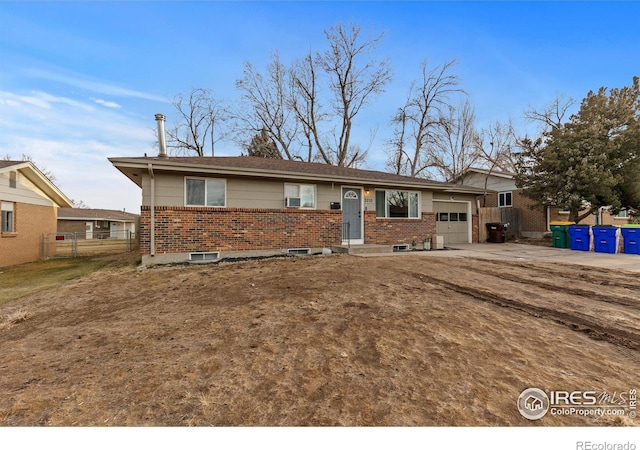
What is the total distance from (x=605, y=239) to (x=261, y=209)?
492 inches

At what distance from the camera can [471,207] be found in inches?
587

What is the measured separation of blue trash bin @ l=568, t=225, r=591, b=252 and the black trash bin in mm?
3014

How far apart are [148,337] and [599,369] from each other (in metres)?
4.50

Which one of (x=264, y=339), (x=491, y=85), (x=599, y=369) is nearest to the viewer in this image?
(x=599, y=369)

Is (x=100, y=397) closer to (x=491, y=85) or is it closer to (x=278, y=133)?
(x=491, y=85)

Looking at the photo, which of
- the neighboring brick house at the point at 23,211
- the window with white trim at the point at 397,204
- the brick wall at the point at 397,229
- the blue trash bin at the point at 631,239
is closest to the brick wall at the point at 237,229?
the brick wall at the point at 397,229

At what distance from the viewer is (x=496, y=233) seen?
1459cm

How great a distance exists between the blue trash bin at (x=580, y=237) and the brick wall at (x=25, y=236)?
72.4ft

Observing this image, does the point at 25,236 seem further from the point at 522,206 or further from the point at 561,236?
the point at 522,206

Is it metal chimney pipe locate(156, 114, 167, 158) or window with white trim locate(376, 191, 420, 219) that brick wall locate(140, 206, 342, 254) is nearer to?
window with white trim locate(376, 191, 420, 219)

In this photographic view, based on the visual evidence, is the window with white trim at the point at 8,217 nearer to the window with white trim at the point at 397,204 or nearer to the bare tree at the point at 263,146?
the window with white trim at the point at 397,204

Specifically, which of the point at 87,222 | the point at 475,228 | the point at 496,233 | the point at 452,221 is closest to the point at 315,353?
the point at 452,221
